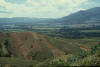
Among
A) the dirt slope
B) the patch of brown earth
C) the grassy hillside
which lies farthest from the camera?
the patch of brown earth

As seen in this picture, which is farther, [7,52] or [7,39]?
[7,39]

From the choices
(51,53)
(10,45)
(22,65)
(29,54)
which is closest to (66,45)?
(51,53)

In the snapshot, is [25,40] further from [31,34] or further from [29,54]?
[29,54]

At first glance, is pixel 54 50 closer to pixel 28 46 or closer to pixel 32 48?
pixel 32 48

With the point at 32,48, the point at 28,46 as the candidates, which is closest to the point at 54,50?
the point at 32,48

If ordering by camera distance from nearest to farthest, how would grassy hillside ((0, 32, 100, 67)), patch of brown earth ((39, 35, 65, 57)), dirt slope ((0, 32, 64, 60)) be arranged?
grassy hillside ((0, 32, 100, 67)), dirt slope ((0, 32, 64, 60)), patch of brown earth ((39, 35, 65, 57))

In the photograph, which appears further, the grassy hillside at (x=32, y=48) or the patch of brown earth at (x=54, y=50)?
the patch of brown earth at (x=54, y=50)

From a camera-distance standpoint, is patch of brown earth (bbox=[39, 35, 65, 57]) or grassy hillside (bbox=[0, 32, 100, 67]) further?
patch of brown earth (bbox=[39, 35, 65, 57])

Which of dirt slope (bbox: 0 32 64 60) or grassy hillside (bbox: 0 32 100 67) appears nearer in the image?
grassy hillside (bbox: 0 32 100 67)

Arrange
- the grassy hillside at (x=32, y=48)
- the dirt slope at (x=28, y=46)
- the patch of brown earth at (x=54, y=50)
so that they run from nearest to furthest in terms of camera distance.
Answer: the grassy hillside at (x=32, y=48) < the dirt slope at (x=28, y=46) < the patch of brown earth at (x=54, y=50)

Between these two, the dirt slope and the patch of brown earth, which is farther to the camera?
the patch of brown earth

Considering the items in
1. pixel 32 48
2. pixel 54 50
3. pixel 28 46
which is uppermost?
pixel 28 46
